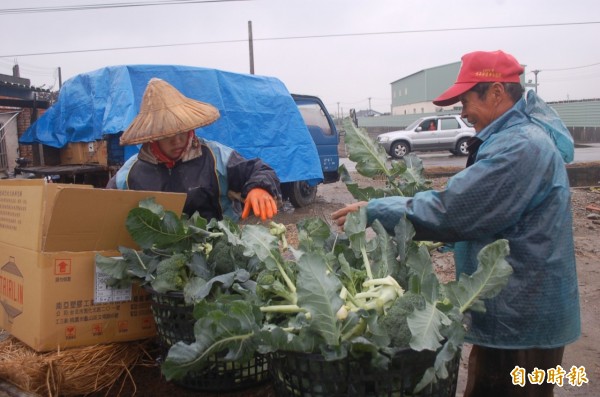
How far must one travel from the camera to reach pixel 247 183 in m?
2.52

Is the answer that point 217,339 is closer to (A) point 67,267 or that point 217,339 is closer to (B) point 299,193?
(A) point 67,267

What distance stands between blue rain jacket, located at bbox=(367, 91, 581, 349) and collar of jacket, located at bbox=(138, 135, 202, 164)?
1263mm

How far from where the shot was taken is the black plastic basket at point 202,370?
1.62m

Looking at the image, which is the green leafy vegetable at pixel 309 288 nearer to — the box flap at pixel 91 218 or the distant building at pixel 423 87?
the box flap at pixel 91 218

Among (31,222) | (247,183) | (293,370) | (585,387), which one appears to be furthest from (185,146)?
(585,387)

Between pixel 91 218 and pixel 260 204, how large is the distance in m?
0.79

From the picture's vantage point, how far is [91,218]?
1.80 metres

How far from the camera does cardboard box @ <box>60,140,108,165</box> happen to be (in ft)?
25.3

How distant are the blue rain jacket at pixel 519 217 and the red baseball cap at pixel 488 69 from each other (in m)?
0.11

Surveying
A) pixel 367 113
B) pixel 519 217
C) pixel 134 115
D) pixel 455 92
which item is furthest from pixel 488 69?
pixel 367 113

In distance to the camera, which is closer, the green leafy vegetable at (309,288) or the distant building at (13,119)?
the green leafy vegetable at (309,288)

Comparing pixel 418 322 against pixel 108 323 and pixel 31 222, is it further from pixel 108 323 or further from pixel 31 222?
pixel 31 222

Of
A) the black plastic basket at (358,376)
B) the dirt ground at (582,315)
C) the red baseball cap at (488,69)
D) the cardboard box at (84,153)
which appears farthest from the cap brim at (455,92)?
the cardboard box at (84,153)

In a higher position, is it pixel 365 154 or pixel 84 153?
pixel 84 153
